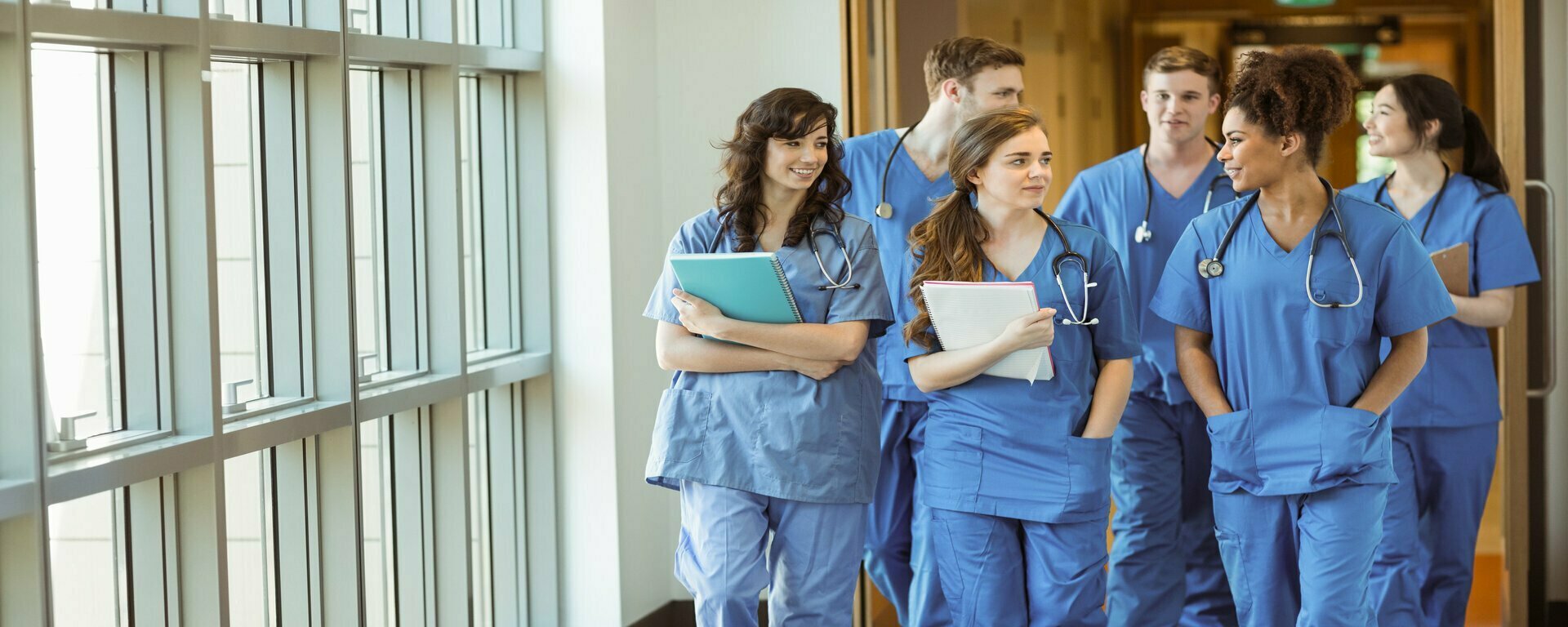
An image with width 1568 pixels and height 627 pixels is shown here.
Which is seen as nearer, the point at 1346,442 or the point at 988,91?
the point at 1346,442

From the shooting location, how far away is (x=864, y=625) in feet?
11.6

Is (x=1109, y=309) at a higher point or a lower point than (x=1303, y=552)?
higher

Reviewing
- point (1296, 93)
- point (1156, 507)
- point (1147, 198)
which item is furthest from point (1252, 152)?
point (1156, 507)

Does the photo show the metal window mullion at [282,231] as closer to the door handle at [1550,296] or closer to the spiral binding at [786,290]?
the spiral binding at [786,290]

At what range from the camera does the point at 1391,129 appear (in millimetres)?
3092

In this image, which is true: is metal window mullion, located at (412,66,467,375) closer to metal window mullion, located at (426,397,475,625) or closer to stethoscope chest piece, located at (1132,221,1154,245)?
metal window mullion, located at (426,397,475,625)

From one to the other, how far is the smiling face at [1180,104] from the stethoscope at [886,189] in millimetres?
559

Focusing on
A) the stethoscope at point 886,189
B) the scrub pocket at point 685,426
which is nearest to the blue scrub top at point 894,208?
the stethoscope at point 886,189

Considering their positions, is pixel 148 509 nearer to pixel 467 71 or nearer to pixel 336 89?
pixel 336 89

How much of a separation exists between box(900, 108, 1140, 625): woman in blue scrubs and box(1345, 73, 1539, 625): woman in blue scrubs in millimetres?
1007

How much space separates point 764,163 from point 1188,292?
0.82m

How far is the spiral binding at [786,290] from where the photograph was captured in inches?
88.1

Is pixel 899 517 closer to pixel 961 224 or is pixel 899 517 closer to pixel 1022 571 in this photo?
pixel 1022 571

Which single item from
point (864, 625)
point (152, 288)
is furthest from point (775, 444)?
point (864, 625)
